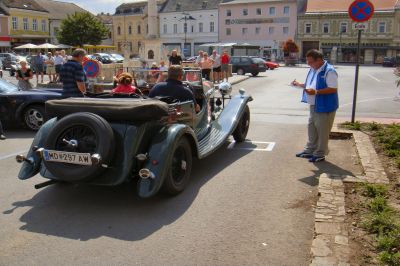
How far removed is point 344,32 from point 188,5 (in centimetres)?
2743

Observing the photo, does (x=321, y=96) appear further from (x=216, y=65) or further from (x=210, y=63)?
(x=216, y=65)

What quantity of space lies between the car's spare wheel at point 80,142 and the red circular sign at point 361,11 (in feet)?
21.5

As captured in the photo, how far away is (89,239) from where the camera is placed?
4.04 meters

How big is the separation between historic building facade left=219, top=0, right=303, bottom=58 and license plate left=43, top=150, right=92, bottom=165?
212 feet

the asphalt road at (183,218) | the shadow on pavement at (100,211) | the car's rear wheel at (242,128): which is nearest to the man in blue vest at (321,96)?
the asphalt road at (183,218)

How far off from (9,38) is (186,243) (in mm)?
64919

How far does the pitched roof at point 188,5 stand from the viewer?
7406cm

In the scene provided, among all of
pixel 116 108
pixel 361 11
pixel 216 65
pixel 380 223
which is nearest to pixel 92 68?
pixel 361 11

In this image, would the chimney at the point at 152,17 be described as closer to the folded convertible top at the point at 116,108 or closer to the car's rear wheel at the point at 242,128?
the car's rear wheel at the point at 242,128

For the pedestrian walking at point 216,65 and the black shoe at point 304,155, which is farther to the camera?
the pedestrian walking at point 216,65

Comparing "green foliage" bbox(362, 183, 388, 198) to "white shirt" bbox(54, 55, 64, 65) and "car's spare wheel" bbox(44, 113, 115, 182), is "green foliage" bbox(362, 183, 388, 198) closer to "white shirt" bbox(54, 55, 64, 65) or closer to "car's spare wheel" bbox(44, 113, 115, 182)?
"car's spare wheel" bbox(44, 113, 115, 182)

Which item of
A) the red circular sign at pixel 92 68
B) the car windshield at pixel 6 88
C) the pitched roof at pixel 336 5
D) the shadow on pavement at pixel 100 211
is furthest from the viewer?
the pitched roof at pixel 336 5

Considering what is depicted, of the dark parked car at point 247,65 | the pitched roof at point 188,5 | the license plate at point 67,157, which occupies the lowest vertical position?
the license plate at point 67,157

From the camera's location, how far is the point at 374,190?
4957 millimetres
